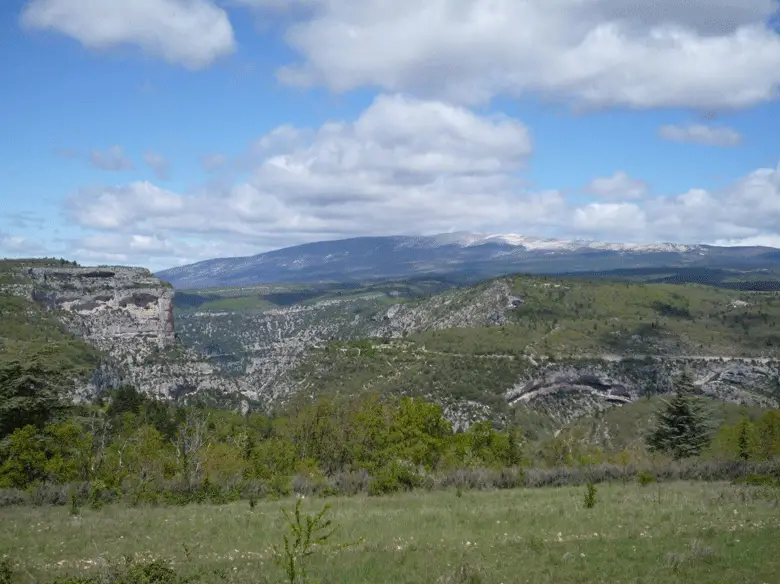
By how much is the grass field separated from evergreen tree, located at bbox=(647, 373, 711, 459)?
33283 mm

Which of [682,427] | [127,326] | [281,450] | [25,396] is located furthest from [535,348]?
[25,396]

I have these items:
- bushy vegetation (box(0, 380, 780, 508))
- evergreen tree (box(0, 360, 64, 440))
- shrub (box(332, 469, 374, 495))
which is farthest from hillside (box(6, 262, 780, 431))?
shrub (box(332, 469, 374, 495))

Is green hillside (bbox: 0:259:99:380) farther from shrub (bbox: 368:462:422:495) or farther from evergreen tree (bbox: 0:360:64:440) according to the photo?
shrub (bbox: 368:462:422:495)

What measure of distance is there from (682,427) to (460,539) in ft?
151

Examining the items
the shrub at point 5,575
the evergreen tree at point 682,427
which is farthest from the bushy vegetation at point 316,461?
the shrub at point 5,575

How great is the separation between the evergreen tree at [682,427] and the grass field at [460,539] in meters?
33.3

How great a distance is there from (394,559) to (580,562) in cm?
448

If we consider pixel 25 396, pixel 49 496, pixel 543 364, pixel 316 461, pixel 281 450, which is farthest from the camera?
pixel 543 364

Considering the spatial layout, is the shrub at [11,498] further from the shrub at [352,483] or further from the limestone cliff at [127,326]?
the limestone cliff at [127,326]

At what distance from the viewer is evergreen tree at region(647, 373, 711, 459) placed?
54562 millimetres

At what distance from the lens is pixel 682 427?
56.0 m

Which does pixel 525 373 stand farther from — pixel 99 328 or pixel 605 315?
pixel 99 328

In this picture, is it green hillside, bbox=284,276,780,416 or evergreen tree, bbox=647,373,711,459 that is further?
green hillside, bbox=284,276,780,416

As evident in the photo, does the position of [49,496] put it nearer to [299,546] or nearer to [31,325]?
[299,546]
